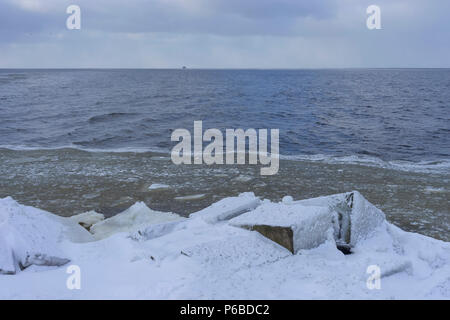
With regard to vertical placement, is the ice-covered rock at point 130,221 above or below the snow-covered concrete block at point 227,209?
below

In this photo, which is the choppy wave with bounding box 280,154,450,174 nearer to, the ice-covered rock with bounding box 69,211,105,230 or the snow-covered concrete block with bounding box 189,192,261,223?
the snow-covered concrete block with bounding box 189,192,261,223

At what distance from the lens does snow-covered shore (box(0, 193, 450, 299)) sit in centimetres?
336

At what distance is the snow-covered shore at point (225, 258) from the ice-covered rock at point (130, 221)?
12 cm

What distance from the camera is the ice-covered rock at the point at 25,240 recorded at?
12.4ft

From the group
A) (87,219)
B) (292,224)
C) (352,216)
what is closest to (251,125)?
(87,219)

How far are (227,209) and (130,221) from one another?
1.38m

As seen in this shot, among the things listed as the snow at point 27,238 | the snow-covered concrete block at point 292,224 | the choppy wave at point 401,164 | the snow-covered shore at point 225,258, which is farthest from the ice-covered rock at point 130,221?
the choppy wave at point 401,164

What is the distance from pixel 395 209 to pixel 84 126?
15524 millimetres

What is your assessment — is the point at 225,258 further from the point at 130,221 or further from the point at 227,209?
the point at 130,221

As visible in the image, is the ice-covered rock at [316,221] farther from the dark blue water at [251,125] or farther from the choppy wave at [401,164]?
the dark blue water at [251,125]

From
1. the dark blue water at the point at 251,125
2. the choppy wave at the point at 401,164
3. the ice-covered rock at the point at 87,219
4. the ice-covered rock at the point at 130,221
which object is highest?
the dark blue water at the point at 251,125

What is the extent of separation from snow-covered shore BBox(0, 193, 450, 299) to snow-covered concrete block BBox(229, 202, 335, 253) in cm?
1

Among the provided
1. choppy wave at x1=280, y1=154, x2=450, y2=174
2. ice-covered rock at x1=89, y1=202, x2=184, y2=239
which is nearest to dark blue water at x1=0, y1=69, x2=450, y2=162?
choppy wave at x1=280, y1=154, x2=450, y2=174

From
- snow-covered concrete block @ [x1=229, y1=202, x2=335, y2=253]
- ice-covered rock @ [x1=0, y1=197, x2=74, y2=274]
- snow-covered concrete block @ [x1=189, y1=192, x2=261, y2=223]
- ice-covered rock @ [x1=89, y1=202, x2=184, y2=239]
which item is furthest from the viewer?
ice-covered rock @ [x1=89, y1=202, x2=184, y2=239]
